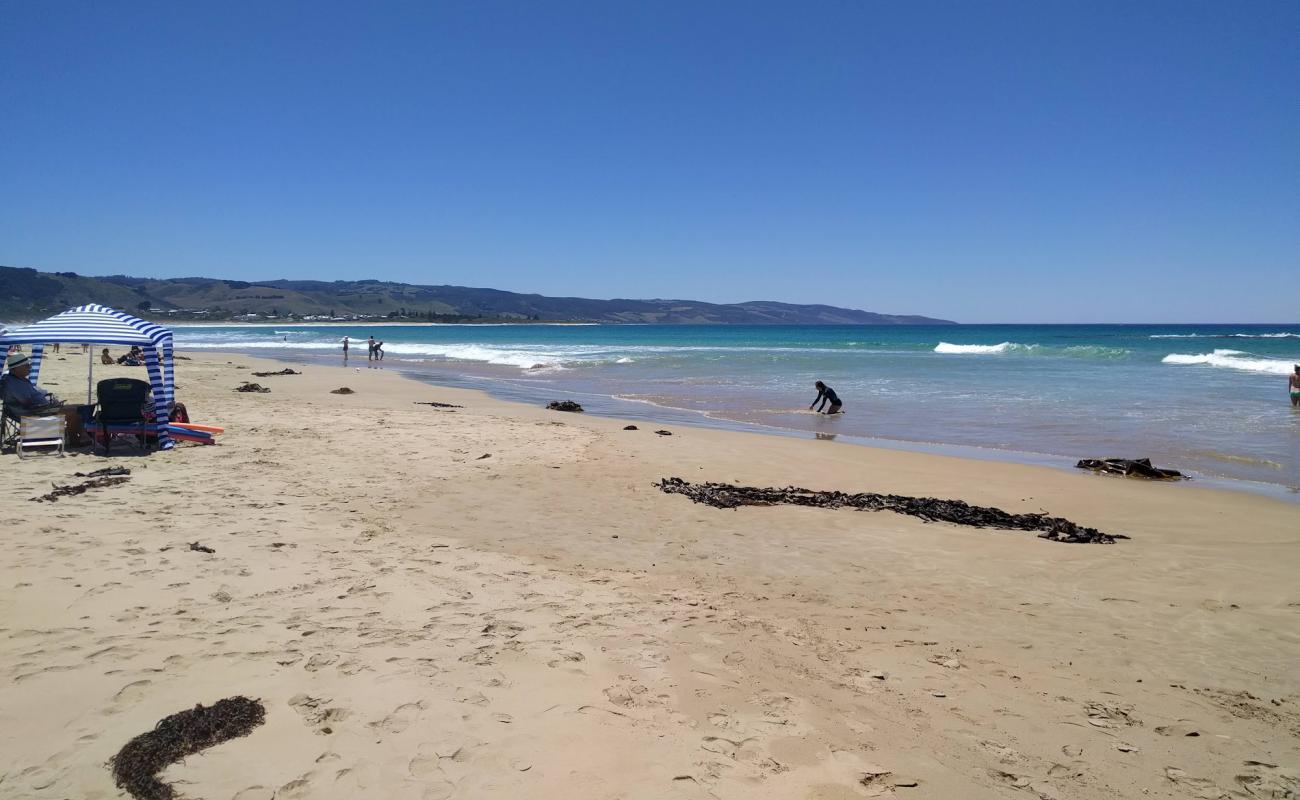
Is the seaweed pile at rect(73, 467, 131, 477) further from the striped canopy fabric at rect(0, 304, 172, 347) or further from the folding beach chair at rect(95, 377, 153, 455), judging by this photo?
the striped canopy fabric at rect(0, 304, 172, 347)

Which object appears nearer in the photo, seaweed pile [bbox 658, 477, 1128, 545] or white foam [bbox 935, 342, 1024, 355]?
seaweed pile [bbox 658, 477, 1128, 545]

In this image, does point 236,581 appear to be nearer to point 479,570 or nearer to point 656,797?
point 479,570

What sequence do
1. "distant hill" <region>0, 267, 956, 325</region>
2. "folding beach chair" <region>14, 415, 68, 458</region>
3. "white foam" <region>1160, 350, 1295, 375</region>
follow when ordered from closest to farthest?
"folding beach chair" <region>14, 415, 68, 458</region>
"white foam" <region>1160, 350, 1295, 375</region>
"distant hill" <region>0, 267, 956, 325</region>

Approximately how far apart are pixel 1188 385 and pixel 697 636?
2743 centimetres

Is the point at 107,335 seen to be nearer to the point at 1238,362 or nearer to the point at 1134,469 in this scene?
the point at 1134,469

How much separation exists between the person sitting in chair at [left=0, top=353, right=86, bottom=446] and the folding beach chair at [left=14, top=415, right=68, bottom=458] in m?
0.25

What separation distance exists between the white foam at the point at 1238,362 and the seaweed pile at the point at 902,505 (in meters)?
30.8

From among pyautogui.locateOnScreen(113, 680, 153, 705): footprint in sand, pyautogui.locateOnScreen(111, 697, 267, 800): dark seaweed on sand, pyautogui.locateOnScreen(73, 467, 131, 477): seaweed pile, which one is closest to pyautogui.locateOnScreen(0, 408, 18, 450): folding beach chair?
pyautogui.locateOnScreen(73, 467, 131, 477): seaweed pile

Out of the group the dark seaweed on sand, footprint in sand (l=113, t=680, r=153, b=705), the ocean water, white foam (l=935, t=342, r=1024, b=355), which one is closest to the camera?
the dark seaweed on sand

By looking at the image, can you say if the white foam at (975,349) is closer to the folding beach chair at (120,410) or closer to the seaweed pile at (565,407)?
the seaweed pile at (565,407)

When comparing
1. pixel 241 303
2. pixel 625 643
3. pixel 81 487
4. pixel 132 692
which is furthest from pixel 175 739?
pixel 241 303

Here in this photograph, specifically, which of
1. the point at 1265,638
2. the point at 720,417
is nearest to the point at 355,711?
the point at 1265,638

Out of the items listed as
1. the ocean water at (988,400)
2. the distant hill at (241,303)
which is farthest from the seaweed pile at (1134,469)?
the distant hill at (241,303)

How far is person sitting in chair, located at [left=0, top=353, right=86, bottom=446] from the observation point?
31.6ft
